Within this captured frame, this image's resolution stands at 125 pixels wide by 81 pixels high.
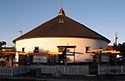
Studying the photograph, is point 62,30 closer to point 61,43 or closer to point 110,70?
point 61,43

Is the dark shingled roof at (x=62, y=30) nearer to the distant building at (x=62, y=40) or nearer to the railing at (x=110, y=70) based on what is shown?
the distant building at (x=62, y=40)

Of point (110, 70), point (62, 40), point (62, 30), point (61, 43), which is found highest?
point (62, 30)

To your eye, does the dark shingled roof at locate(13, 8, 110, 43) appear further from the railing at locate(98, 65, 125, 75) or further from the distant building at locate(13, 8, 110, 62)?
the railing at locate(98, 65, 125, 75)

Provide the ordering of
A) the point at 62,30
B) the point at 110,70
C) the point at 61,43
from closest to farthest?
the point at 110,70 → the point at 61,43 → the point at 62,30

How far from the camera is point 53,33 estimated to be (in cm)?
4772

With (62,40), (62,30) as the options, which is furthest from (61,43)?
(62,30)

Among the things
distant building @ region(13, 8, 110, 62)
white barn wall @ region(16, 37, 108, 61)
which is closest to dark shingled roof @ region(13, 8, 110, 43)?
distant building @ region(13, 8, 110, 62)

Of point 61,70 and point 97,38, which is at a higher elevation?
point 97,38

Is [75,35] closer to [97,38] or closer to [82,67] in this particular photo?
[97,38]

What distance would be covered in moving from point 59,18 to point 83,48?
9.32 m

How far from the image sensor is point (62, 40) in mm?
47125

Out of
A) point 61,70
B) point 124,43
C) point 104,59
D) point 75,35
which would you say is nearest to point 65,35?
point 75,35

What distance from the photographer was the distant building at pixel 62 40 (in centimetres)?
4716

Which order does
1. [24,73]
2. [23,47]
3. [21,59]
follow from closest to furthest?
1. [24,73]
2. [21,59]
3. [23,47]
